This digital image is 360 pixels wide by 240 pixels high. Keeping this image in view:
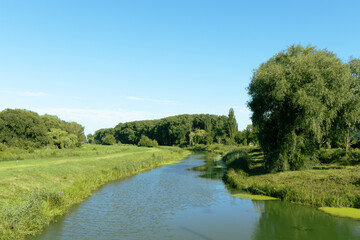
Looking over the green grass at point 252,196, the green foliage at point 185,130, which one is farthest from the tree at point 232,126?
the green grass at point 252,196

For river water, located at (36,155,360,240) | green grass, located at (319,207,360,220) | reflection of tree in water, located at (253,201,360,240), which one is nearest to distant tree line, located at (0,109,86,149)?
river water, located at (36,155,360,240)

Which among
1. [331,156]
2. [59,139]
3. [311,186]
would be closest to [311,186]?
[311,186]

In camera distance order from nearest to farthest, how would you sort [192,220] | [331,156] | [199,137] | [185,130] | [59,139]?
[192,220], [331,156], [59,139], [199,137], [185,130]

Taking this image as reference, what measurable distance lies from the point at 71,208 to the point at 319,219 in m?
18.0

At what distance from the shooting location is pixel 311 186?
72.0 ft

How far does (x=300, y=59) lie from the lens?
89.3 feet

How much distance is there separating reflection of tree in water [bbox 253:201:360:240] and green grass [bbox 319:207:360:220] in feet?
1.78

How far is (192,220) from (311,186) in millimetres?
11481

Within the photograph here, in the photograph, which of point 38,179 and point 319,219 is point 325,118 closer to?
point 319,219

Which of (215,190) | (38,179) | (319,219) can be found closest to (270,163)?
(215,190)

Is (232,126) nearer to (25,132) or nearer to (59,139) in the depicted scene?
(59,139)

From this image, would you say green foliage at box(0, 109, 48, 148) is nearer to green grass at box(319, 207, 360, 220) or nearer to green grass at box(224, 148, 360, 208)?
green grass at box(224, 148, 360, 208)

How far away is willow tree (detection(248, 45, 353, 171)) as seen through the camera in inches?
1010

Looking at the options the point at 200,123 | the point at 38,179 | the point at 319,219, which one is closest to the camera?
the point at 319,219
